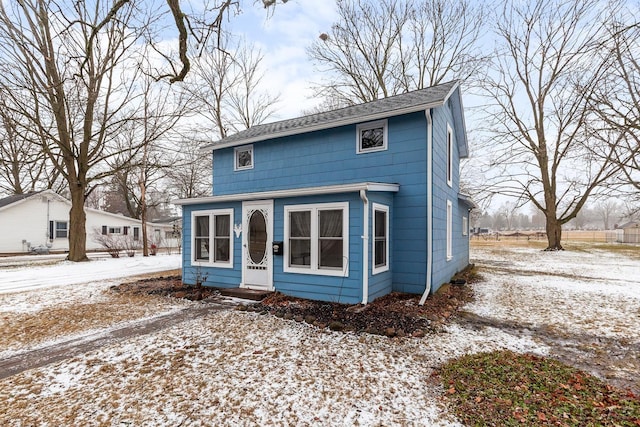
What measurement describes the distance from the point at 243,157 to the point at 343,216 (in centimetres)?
526

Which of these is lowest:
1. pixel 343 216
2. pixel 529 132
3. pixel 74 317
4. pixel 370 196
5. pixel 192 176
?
pixel 74 317

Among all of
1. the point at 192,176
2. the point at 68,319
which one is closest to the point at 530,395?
the point at 68,319

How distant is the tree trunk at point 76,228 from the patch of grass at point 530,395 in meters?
18.1

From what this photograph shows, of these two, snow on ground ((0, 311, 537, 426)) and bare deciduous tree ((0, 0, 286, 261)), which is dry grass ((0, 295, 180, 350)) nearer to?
snow on ground ((0, 311, 537, 426))

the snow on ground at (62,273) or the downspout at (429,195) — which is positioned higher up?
the downspout at (429,195)

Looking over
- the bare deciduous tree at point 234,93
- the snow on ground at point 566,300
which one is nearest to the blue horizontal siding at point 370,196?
the snow on ground at point 566,300

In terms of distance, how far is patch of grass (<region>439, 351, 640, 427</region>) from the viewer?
9.26 feet

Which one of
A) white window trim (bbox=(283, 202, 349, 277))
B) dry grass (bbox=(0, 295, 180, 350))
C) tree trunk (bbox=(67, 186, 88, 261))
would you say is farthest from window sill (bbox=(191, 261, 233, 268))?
tree trunk (bbox=(67, 186, 88, 261))

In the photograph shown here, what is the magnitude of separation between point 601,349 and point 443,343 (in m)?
2.25

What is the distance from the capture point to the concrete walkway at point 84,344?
398cm

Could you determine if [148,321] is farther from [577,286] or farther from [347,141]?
[577,286]

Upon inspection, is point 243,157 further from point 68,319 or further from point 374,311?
point 374,311

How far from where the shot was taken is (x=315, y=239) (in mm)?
6648

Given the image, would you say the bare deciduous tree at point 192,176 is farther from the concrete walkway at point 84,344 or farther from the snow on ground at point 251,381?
the snow on ground at point 251,381
